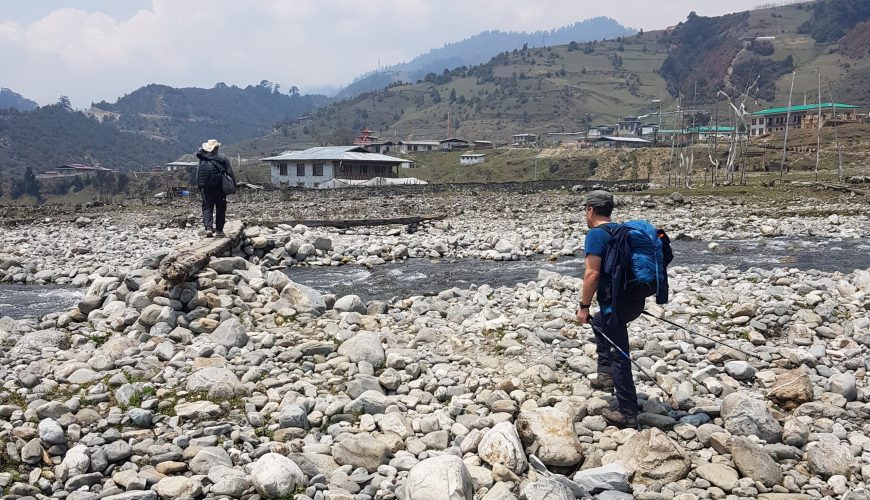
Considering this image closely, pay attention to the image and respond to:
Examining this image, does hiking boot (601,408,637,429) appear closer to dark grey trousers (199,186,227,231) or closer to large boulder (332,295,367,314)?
large boulder (332,295,367,314)

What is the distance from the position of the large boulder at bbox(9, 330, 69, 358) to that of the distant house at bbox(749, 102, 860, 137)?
290ft

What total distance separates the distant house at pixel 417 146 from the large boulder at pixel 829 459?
101m

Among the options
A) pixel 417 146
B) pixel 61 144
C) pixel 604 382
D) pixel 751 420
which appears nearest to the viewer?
pixel 751 420

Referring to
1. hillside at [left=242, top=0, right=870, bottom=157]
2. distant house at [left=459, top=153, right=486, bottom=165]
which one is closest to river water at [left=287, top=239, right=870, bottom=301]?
distant house at [left=459, top=153, right=486, bottom=165]

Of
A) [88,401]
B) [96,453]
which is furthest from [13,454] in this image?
[88,401]

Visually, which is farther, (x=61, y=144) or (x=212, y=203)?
(x=61, y=144)

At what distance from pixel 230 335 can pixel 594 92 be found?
180504 mm

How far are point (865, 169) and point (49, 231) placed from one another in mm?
58917

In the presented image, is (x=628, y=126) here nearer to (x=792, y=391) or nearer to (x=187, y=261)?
(x=187, y=261)

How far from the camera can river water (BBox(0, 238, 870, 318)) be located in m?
14.4

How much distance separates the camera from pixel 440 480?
15.3 feet

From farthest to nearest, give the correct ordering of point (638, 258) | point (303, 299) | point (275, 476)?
point (303, 299) → point (638, 258) → point (275, 476)

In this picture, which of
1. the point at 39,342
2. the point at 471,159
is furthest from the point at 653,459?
the point at 471,159

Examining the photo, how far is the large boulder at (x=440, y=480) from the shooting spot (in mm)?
4570
